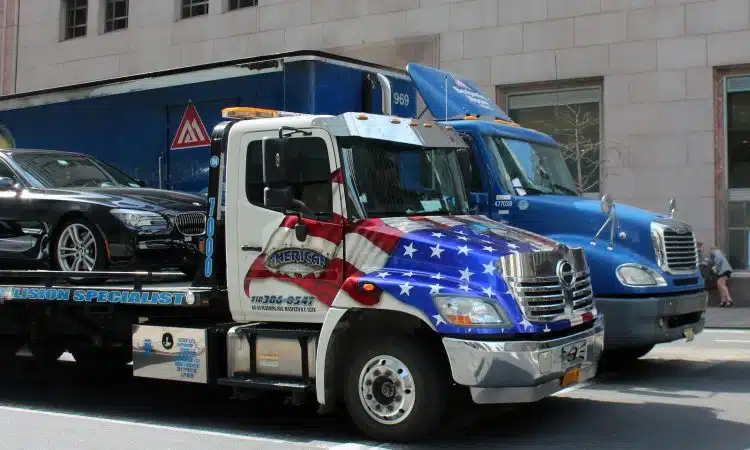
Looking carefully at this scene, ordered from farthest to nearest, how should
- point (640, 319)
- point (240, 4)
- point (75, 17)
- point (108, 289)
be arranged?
point (75, 17)
point (240, 4)
point (640, 319)
point (108, 289)

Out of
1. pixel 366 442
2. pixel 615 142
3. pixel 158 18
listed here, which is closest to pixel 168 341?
pixel 366 442

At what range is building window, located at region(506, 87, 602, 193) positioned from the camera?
20.4m

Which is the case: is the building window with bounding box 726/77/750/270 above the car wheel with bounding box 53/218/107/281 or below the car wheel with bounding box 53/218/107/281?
above

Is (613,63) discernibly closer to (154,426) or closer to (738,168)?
(738,168)

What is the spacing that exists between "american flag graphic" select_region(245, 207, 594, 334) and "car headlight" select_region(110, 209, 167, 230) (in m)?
1.37

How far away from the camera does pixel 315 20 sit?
79.4ft

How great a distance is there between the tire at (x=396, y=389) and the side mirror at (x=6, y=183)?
426 centimetres

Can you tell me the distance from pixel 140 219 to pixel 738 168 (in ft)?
51.1

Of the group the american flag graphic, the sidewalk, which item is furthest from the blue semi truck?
the sidewalk

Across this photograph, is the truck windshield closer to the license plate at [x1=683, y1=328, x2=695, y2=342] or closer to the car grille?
the license plate at [x1=683, y1=328, x2=695, y2=342]

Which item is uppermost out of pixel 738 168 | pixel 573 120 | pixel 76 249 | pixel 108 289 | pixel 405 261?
pixel 573 120

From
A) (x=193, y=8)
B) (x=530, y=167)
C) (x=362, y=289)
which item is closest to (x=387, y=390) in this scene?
(x=362, y=289)

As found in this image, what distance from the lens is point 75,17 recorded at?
97.2 feet

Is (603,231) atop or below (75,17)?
below
